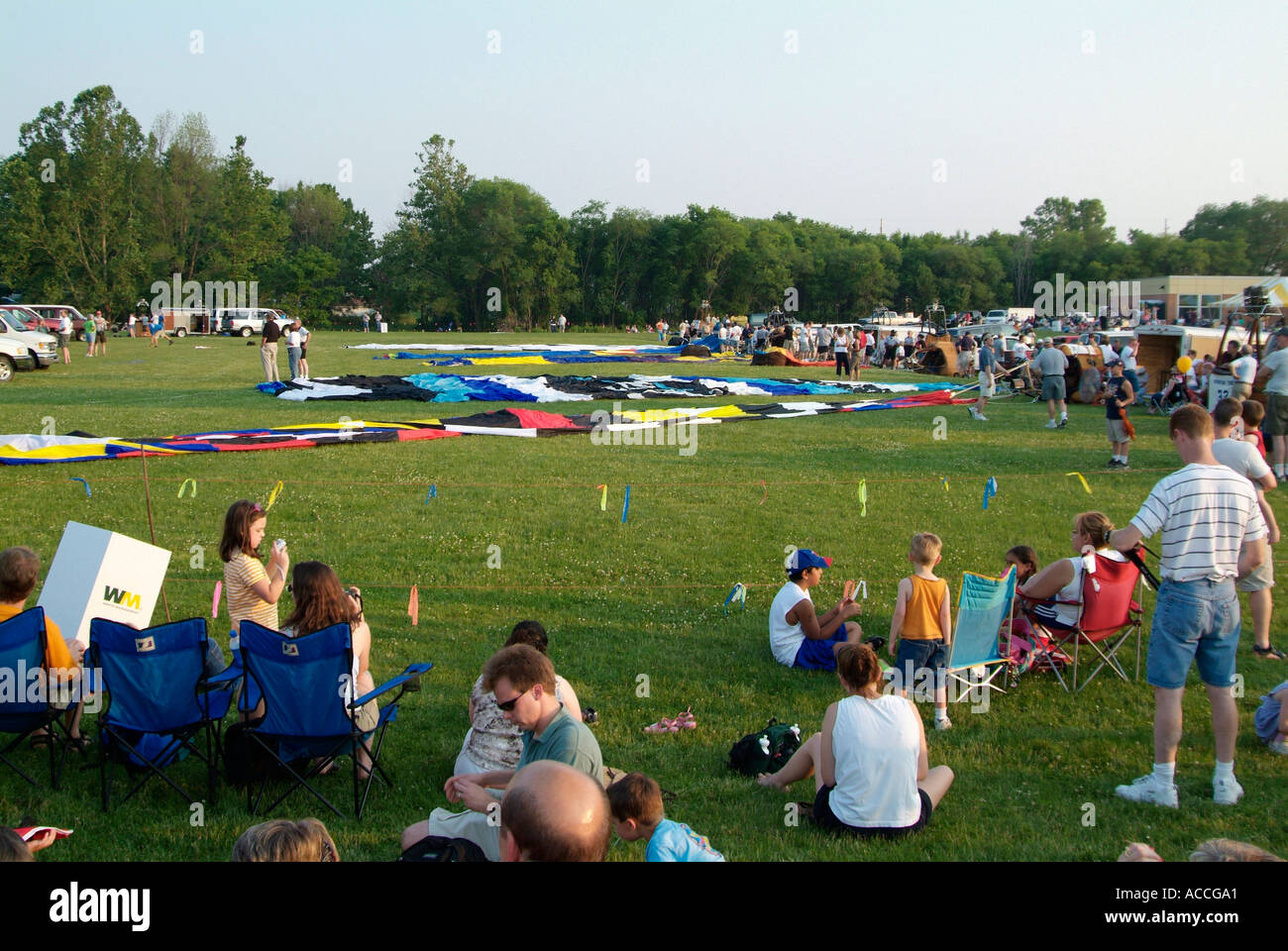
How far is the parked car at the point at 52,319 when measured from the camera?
34703mm

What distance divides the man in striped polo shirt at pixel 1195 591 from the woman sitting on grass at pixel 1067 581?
5.74ft

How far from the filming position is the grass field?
16.9 feet

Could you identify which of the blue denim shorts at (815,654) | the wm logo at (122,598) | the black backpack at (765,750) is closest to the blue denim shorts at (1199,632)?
the black backpack at (765,750)

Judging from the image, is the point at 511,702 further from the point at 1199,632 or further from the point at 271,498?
the point at 271,498

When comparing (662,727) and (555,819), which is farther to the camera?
(662,727)

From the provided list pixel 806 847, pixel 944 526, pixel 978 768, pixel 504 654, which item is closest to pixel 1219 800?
pixel 978 768

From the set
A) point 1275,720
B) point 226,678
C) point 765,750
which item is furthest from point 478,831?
point 1275,720

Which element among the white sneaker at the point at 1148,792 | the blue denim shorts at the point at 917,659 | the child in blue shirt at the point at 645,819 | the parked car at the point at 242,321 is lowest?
the white sneaker at the point at 1148,792

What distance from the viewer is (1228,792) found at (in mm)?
5328

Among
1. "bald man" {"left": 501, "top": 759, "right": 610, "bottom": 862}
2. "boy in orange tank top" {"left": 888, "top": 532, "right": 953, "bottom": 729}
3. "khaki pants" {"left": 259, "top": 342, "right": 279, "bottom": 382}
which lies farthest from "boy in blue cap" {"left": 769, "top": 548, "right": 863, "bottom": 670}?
"khaki pants" {"left": 259, "top": 342, "right": 279, "bottom": 382}

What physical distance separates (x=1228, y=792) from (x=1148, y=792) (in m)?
0.39

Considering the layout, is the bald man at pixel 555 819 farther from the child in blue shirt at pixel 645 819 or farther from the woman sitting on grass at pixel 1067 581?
the woman sitting on grass at pixel 1067 581

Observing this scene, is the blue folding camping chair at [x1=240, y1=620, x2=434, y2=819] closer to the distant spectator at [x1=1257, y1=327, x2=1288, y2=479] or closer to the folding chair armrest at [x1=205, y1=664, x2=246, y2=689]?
the folding chair armrest at [x1=205, y1=664, x2=246, y2=689]
